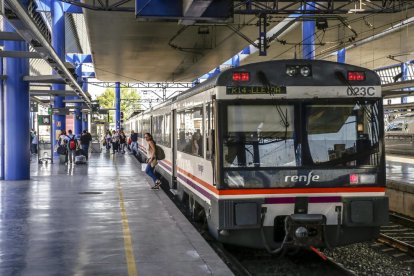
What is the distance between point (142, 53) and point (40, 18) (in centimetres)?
2181

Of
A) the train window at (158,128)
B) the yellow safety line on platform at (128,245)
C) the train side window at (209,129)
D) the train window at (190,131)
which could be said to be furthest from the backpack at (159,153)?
the train side window at (209,129)

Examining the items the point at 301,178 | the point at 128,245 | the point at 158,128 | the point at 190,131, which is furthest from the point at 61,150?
the point at 301,178

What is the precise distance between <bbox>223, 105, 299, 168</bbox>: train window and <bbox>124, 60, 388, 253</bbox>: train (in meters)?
0.01

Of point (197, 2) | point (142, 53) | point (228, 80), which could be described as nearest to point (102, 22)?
point (142, 53)

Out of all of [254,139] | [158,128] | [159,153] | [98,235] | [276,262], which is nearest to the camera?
[254,139]

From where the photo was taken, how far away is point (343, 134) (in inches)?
321

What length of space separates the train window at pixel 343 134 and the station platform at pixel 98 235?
2.16 metres

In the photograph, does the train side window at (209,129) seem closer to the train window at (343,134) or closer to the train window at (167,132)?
the train window at (343,134)

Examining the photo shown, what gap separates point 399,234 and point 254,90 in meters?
5.56

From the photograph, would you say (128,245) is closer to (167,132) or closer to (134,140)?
(167,132)

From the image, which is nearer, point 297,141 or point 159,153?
point 297,141

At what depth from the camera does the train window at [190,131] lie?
970 cm

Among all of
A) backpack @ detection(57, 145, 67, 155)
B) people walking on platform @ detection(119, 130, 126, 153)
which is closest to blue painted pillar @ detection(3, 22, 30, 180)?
backpack @ detection(57, 145, 67, 155)

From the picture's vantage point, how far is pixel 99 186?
54.4 feet
